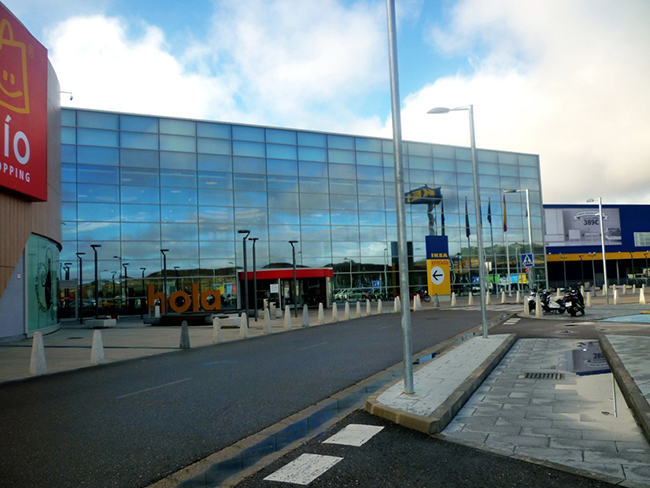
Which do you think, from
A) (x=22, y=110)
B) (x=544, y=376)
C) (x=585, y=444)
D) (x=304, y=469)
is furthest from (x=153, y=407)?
(x=22, y=110)

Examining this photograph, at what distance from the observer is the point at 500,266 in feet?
182

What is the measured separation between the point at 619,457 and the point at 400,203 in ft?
14.6

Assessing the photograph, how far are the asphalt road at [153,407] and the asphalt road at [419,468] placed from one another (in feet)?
4.54

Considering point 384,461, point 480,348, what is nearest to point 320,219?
point 480,348

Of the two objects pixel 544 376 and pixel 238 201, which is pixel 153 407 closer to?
pixel 544 376

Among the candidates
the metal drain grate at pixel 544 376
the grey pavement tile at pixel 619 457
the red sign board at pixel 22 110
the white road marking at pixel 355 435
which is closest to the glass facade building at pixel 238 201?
the red sign board at pixel 22 110

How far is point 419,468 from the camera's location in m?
5.09

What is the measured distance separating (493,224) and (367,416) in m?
52.5

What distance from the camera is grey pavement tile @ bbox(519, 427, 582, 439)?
19.7ft

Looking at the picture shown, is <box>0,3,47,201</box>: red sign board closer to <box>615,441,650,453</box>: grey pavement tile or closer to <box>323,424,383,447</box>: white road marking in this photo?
<box>323,424,383,447</box>: white road marking

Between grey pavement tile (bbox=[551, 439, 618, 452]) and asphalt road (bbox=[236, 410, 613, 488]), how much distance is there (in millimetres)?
839

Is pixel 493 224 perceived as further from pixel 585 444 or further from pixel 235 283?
pixel 585 444

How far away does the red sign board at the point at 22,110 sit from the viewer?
18.1 meters

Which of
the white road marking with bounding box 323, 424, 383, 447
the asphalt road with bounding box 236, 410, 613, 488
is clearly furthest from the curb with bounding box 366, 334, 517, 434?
the white road marking with bounding box 323, 424, 383, 447
